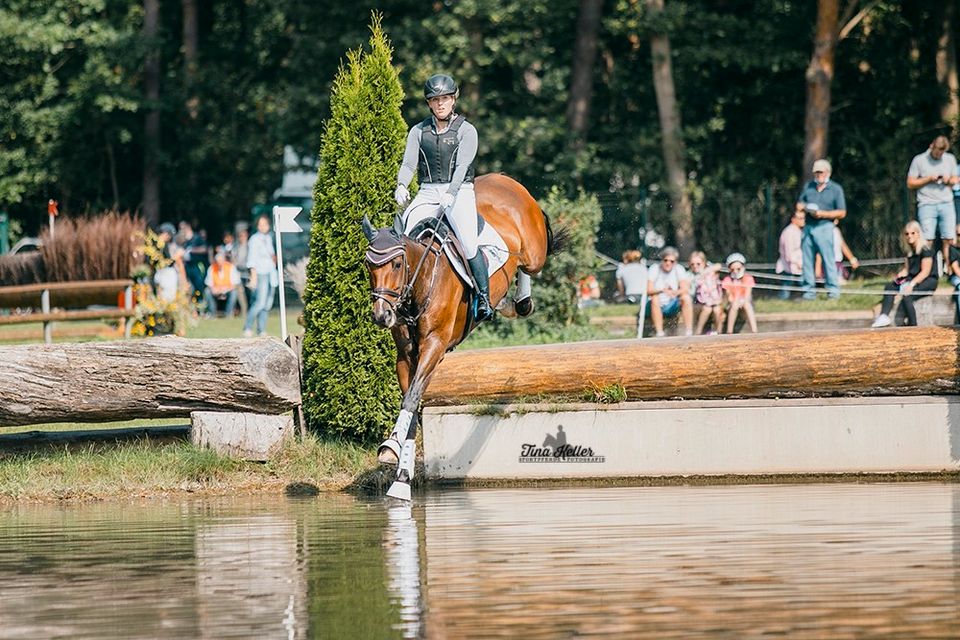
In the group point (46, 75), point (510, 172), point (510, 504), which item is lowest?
point (510, 504)

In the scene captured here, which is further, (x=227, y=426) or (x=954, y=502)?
(x=227, y=426)

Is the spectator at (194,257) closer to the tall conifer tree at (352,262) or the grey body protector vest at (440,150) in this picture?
the tall conifer tree at (352,262)

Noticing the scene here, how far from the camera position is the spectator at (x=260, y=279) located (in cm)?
2422

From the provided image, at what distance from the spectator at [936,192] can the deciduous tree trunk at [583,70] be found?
40.3ft

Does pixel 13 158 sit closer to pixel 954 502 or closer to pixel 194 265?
pixel 194 265

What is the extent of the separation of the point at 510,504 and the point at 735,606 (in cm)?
445

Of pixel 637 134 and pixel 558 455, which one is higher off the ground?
pixel 637 134

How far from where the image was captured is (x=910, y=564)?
26.5 feet

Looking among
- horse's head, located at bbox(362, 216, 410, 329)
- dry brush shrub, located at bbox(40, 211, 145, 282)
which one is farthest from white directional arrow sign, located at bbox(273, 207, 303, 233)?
dry brush shrub, located at bbox(40, 211, 145, 282)

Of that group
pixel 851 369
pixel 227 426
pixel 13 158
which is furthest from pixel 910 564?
pixel 13 158

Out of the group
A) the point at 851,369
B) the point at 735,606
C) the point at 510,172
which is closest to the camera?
the point at 735,606

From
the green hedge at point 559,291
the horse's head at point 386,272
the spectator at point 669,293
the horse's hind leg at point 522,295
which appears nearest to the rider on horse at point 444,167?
the horse's head at point 386,272

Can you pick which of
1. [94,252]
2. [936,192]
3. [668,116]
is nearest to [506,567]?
[936,192]

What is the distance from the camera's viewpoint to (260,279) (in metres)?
24.3
